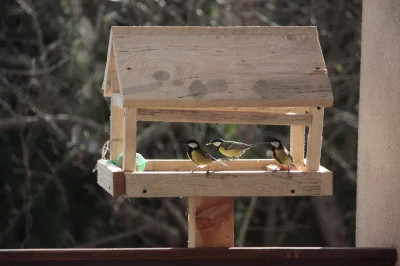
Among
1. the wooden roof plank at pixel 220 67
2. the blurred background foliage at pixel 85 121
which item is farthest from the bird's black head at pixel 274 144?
the blurred background foliage at pixel 85 121

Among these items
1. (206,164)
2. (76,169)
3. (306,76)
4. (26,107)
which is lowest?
(76,169)

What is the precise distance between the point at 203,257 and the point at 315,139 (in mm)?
495

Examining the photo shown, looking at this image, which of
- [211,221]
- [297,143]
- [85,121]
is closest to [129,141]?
[211,221]

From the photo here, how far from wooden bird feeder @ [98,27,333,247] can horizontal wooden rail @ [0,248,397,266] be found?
0.45 feet

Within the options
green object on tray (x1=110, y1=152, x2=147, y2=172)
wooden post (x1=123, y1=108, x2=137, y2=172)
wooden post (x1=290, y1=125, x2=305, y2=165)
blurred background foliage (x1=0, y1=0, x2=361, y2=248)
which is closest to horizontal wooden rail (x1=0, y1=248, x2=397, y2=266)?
wooden post (x1=123, y1=108, x2=137, y2=172)

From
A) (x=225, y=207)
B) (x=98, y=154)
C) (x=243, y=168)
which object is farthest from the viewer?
(x=98, y=154)

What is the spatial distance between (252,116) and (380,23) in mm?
458

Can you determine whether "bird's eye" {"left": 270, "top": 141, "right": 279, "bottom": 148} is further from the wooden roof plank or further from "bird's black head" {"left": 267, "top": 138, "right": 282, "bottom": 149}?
the wooden roof plank

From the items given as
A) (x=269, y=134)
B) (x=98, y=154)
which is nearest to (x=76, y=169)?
(x=98, y=154)

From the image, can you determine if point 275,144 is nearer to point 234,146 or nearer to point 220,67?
point 234,146

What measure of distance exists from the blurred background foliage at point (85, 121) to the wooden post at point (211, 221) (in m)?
3.15

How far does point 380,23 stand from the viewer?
2.53 meters

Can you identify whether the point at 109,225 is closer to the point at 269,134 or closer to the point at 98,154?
the point at 98,154

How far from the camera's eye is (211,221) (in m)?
2.48
